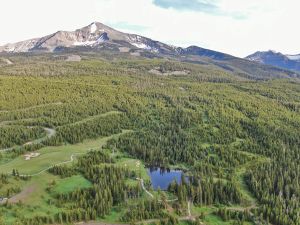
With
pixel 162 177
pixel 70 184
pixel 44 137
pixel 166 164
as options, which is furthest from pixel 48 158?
pixel 166 164

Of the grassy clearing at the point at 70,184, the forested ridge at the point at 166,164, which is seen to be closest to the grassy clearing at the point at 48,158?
the forested ridge at the point at 166,164

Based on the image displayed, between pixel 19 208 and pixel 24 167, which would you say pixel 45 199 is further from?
pixel 24 167

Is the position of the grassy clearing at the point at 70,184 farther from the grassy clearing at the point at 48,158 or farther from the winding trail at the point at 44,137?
the winding trail at the point at 44,137

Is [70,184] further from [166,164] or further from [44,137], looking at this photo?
[44,137]

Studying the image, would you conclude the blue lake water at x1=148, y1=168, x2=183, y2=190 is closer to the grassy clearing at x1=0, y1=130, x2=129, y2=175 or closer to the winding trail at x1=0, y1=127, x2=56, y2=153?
the grassy clearing at x1=0, y1=130, x2=129, y2=175

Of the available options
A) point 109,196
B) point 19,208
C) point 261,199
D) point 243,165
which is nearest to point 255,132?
point 243,165

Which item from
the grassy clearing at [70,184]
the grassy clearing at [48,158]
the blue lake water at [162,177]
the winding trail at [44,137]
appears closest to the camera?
the grassy clearing at [70,184]

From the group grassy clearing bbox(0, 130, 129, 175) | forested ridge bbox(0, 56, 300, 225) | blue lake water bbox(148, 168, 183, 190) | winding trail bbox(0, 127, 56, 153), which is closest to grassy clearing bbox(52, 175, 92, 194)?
forested ridge bbox(0, 56, 300, 225)

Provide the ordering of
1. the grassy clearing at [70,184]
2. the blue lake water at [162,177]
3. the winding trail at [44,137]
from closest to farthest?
1. the grassy clearing at [70,184]
2. the blue lake water at [162,177]
3. the winding trail at [44,137]

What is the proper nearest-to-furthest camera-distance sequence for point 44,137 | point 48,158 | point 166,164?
point 48,158 < point 166,164 < point 44,137
